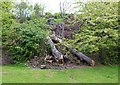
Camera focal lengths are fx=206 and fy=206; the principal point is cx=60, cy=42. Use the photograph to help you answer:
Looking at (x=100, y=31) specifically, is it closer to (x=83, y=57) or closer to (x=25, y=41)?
(x=83, y=57)

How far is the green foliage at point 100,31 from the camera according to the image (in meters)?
5.08

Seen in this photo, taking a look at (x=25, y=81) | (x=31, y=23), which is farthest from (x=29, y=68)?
(x=31, y=23)

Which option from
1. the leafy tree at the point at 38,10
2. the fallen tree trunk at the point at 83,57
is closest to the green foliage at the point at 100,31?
the fallen tree trunk at the point at 83,57

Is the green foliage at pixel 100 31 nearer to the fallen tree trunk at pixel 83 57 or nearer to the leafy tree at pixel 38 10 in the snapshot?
the fallen tree trunk at pixel 83 57

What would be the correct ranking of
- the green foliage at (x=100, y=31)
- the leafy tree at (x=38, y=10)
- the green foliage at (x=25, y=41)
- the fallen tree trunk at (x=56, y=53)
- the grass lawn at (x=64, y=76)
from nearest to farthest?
1. the green foliage at (x=100, y=31)
2. the grass lawn at (x=64, y=76)
3. the fallen tree trunk at (x=56, y=53)
4. the green foliage at (x=25, y=41)
5. the leafy tree at (x=38, y=10)

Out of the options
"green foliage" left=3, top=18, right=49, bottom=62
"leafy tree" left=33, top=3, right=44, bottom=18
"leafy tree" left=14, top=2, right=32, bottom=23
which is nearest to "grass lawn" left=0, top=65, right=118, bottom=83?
"green foliage" left=3, top=18, right=49, bottom=62

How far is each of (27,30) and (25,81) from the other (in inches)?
131

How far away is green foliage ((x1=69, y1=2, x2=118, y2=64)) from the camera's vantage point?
5.08 meters

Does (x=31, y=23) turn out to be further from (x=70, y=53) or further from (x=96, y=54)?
(x=96, y=54)

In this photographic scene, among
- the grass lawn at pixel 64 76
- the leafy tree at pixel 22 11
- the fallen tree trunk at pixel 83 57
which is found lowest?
the grass lawn at pixel 64 76

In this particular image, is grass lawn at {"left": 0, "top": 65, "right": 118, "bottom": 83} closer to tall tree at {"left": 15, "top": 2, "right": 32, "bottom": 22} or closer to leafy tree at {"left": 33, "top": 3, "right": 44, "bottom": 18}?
tall tree at {"left": 15, "top": 2, "right": 32, "bottom": 22}

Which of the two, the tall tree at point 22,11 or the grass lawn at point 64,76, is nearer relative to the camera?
the grass lawn at point 64,76

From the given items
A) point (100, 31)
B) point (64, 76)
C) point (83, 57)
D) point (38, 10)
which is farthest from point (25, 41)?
point (100, 31)

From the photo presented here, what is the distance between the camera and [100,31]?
202 inches
